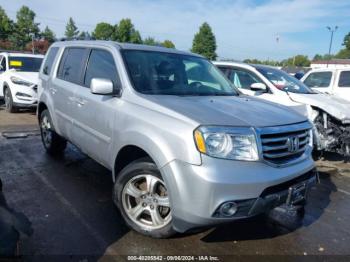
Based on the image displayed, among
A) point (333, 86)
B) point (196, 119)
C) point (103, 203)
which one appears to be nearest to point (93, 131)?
point (103, 203)

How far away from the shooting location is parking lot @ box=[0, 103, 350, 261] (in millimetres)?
3250

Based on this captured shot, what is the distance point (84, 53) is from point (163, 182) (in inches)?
97.5

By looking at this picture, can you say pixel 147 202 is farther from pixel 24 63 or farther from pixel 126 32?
pixel 126 32

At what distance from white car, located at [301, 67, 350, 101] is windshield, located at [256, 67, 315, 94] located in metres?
2.73

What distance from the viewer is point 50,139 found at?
596 cm

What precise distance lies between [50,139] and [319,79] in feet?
26.5

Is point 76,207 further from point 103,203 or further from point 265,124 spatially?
point 265,124

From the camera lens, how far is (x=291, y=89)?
7223mm

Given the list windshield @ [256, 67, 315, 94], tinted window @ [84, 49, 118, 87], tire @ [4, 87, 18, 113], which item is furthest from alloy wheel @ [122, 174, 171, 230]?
tire @ [4, 87, 18, 113]

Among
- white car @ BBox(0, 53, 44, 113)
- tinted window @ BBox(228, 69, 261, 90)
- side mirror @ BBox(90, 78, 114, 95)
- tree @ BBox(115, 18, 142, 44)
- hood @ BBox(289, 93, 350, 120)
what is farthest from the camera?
tree @ BBox(115, 18, 142, 44)

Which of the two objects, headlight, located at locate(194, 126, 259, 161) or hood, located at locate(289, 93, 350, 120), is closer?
headlight, located at locate(194, 126, 259, 161)

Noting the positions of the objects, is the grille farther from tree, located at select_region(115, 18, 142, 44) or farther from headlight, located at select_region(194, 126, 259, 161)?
tree, located at select_region(115, 18, 142, 44)

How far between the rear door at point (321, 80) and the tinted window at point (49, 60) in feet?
24.7

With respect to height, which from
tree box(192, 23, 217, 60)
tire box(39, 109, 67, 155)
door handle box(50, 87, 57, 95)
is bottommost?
tire box(39, 109, 67, 155)
